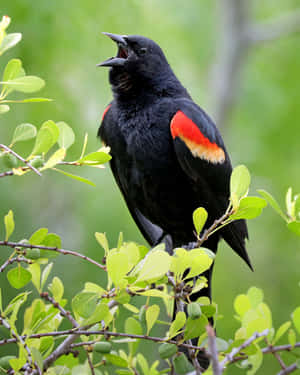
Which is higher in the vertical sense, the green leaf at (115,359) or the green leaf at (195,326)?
the green leaf at (195,326)

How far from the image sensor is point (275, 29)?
5.40 m

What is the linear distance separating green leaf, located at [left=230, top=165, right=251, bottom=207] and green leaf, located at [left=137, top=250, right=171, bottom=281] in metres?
0.28

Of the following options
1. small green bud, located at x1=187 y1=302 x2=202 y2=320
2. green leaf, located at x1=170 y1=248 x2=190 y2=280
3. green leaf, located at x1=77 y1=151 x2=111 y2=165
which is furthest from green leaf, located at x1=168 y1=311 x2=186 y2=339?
green leaf, located at x1=77 y1=151 x2=111 y2=165

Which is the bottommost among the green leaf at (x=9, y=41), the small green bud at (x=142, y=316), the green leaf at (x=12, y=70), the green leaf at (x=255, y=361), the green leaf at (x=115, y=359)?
the green leaf at (x=255, y=361)

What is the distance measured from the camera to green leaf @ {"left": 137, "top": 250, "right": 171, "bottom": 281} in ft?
4.55

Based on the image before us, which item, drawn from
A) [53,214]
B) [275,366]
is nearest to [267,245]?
[275,366]

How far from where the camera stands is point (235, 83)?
557 centimetres

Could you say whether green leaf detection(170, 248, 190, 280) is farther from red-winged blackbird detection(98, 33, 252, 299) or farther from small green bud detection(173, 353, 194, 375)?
red-winged blackbird detection(98, 33, 252, 299)

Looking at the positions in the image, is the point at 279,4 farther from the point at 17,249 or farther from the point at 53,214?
the point at 17,249

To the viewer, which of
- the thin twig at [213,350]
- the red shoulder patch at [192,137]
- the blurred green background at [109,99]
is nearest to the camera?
the thin twig at [213,350]

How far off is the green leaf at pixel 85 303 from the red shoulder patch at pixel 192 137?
3.94 ft

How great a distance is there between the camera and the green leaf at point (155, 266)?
1388 mm

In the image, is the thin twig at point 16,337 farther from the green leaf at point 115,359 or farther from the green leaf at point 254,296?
the green leaf at point 254,296

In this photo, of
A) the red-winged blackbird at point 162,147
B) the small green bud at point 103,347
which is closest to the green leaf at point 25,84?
the small green bud at point 103,347
